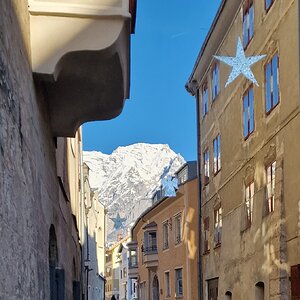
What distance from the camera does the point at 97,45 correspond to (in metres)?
5.80

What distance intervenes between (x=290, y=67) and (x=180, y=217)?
60.4 ft

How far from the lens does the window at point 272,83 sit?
46.6 ft

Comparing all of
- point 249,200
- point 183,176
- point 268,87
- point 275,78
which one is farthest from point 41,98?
point 183,176

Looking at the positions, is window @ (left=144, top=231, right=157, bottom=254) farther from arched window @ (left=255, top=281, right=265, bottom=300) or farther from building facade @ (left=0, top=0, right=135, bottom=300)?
building facade @ (left=0, top=0, right=135, bottom=300)

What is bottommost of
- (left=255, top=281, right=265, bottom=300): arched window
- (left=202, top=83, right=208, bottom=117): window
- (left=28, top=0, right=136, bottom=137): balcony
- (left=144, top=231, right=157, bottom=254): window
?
(left=255, top=281, right=265, bottom=300): arched window

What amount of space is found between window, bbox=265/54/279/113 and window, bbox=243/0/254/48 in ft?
7.08

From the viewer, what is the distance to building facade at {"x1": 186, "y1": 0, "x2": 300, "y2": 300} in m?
13.0

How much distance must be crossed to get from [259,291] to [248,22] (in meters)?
7.17

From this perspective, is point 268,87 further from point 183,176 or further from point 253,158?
point 183,176

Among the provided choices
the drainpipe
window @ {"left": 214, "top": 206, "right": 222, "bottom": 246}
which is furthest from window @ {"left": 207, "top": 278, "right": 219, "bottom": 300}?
window @ {"left": 214, "top": 206, "right": 222, "bottom": 246}

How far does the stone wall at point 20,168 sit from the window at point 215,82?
50.3ft

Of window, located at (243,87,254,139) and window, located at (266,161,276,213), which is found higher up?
window, located at (243,87,254,139)

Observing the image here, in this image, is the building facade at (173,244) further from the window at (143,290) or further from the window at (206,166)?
the window at (206,166)

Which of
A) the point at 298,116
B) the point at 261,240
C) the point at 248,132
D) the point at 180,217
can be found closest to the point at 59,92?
the point at 298,116
